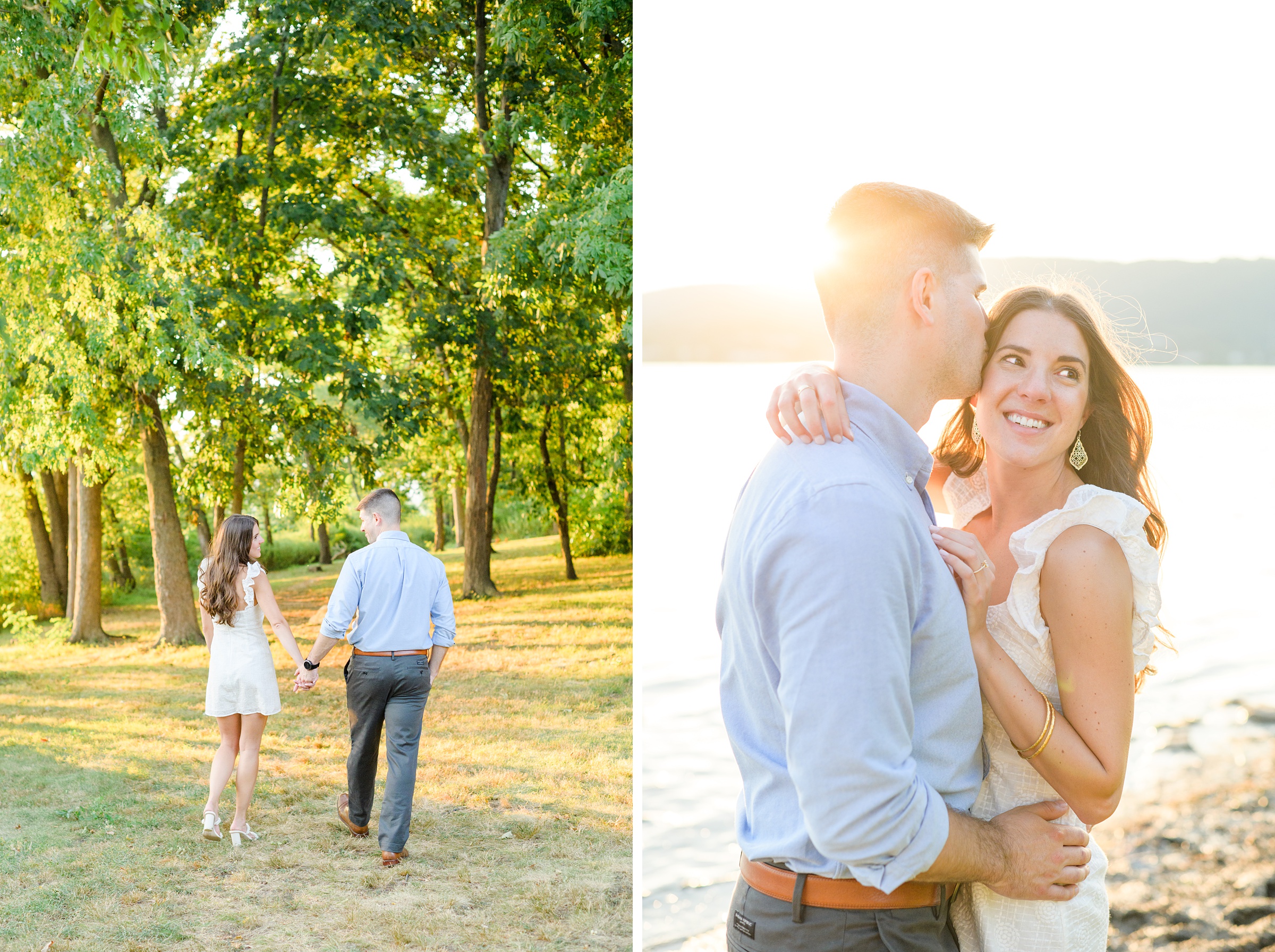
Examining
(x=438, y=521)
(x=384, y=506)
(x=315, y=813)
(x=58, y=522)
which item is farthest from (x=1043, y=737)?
(x=438, y=521)

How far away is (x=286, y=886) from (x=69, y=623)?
→ 7.72m

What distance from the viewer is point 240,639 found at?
15.8 feet

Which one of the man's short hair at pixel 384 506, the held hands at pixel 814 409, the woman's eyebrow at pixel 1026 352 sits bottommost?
the man's short hair at pixel 384 506

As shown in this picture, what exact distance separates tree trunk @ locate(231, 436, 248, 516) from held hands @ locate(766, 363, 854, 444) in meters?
8.50

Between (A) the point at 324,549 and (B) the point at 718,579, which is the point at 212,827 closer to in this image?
(B) the point at 718,579

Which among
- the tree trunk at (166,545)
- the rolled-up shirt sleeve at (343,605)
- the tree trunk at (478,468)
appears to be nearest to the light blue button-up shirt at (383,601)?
the rolled-up shirt sleeve at (343,605)

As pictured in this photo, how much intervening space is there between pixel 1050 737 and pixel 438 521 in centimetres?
1485

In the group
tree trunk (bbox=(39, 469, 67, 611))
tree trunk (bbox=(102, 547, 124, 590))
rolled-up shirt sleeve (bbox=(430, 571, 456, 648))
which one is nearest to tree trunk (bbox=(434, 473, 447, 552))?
tree trunk (bbox=(102, 547, 124, 590))

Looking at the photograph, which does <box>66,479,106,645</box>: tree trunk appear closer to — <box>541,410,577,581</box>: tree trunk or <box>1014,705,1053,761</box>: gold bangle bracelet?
<box>541,410,577,581</box>: tree trunk

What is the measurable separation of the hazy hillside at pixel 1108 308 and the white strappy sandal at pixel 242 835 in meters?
4.92

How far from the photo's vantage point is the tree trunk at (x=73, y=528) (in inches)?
427

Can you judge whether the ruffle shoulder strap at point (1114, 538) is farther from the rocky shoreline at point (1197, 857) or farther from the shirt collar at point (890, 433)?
the rocky shoreline at point (1197, 857)

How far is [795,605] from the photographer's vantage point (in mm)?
1073

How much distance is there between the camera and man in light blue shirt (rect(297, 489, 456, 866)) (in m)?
4.46
